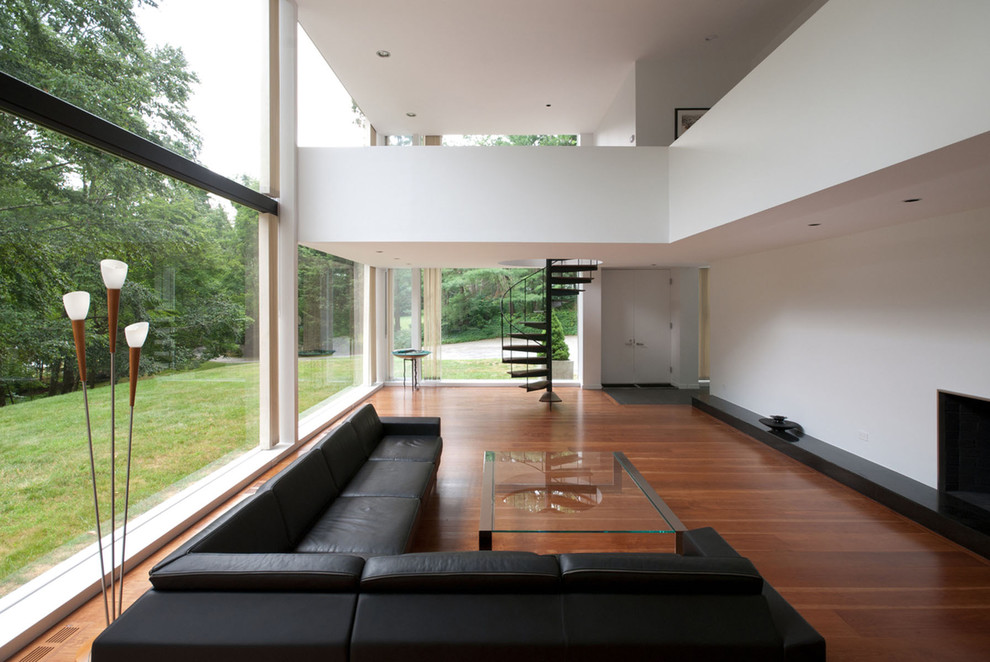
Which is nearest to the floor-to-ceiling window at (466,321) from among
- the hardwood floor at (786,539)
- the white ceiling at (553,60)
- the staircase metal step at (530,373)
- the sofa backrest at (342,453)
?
the staircase metal step at (530,373)

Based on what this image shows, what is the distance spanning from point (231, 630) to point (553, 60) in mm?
6044

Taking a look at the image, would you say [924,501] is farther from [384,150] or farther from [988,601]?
[384,150]

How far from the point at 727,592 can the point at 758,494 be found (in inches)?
111

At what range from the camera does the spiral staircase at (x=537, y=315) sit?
725 cm

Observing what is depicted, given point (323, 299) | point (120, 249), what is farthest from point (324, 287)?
point (120, 249)

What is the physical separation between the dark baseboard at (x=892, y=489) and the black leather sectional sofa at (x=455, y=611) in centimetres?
243

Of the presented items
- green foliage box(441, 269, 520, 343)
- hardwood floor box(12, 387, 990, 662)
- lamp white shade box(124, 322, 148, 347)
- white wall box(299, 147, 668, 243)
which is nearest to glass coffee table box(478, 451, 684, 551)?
hardwood floor box(12, 387, 990, 662)

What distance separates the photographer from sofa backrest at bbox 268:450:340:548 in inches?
95.1

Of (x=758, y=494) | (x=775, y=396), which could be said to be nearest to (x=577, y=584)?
(x=758, y=494)

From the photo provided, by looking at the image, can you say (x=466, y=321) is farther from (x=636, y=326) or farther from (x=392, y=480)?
(x=392, y=480)

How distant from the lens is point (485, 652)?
138cm

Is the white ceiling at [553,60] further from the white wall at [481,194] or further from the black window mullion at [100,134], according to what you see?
the black window mullion at [100,134]

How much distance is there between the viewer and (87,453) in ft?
8.95

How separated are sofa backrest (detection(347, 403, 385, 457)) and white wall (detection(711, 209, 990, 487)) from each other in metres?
4.36
